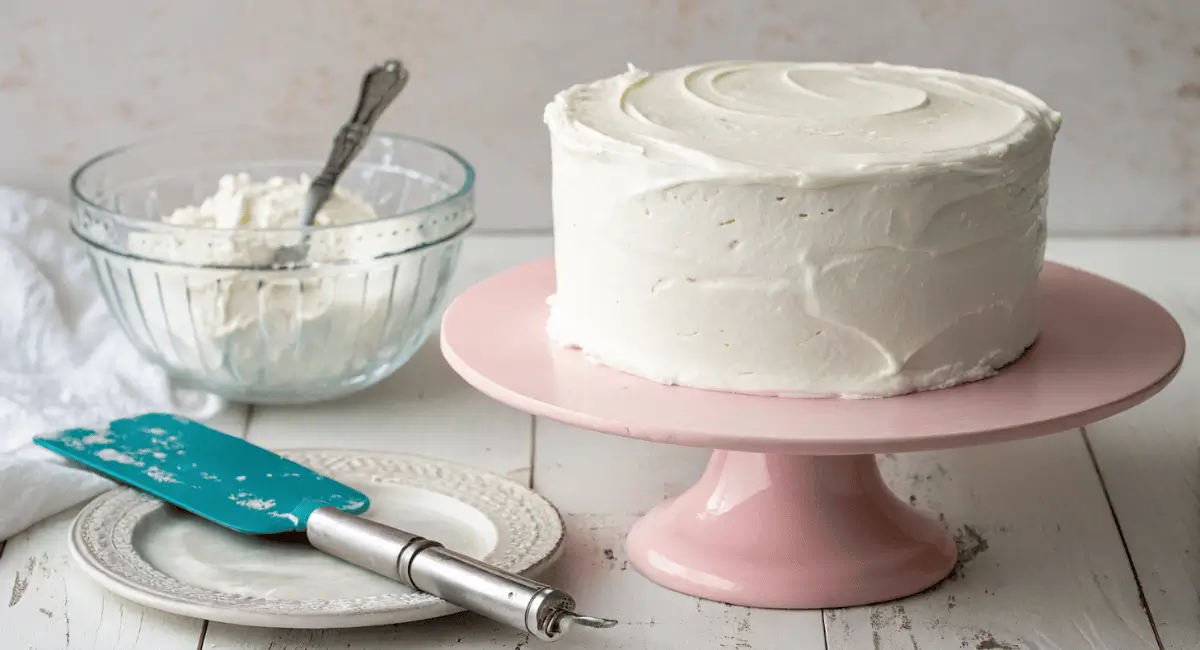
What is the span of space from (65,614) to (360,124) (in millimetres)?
631

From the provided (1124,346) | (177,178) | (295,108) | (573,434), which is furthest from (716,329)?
(295,108)

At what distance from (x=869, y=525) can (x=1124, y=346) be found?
0.24 metres

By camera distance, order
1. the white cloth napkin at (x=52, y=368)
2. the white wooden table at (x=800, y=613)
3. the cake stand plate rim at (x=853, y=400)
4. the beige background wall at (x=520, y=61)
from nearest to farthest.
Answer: the cake stand plate rim at (x=853, y=400)
the white wooden table at (x=800, y=613)
the white cloth napkin at (x=52, y=368)
the beige background wall at (x=520, y=61)

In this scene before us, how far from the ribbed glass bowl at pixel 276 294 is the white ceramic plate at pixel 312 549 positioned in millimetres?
170

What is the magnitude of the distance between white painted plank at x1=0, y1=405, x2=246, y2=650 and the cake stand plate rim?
287mm

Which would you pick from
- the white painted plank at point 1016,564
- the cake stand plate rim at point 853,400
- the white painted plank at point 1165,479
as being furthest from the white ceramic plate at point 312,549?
the white painted plank at point 1165,479

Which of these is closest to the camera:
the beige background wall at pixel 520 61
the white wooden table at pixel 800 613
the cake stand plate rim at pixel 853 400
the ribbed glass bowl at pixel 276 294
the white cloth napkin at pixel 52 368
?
the cake stand plate rim at pixel 853 400

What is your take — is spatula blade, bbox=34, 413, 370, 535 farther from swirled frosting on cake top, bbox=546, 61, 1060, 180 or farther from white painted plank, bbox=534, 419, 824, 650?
swirled frosting on cake top, bbox=546, 61, 1060, 180

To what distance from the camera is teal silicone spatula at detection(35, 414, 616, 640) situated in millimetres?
1009

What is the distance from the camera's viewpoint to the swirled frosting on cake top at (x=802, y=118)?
1028mm

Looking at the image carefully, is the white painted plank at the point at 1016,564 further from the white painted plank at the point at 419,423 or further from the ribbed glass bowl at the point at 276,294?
the ribbed glass bowl at the point at 276,294

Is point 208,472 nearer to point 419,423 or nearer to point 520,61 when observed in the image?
point 419,423

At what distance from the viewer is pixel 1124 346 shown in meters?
1.14

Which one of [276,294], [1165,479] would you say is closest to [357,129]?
[276,294]
